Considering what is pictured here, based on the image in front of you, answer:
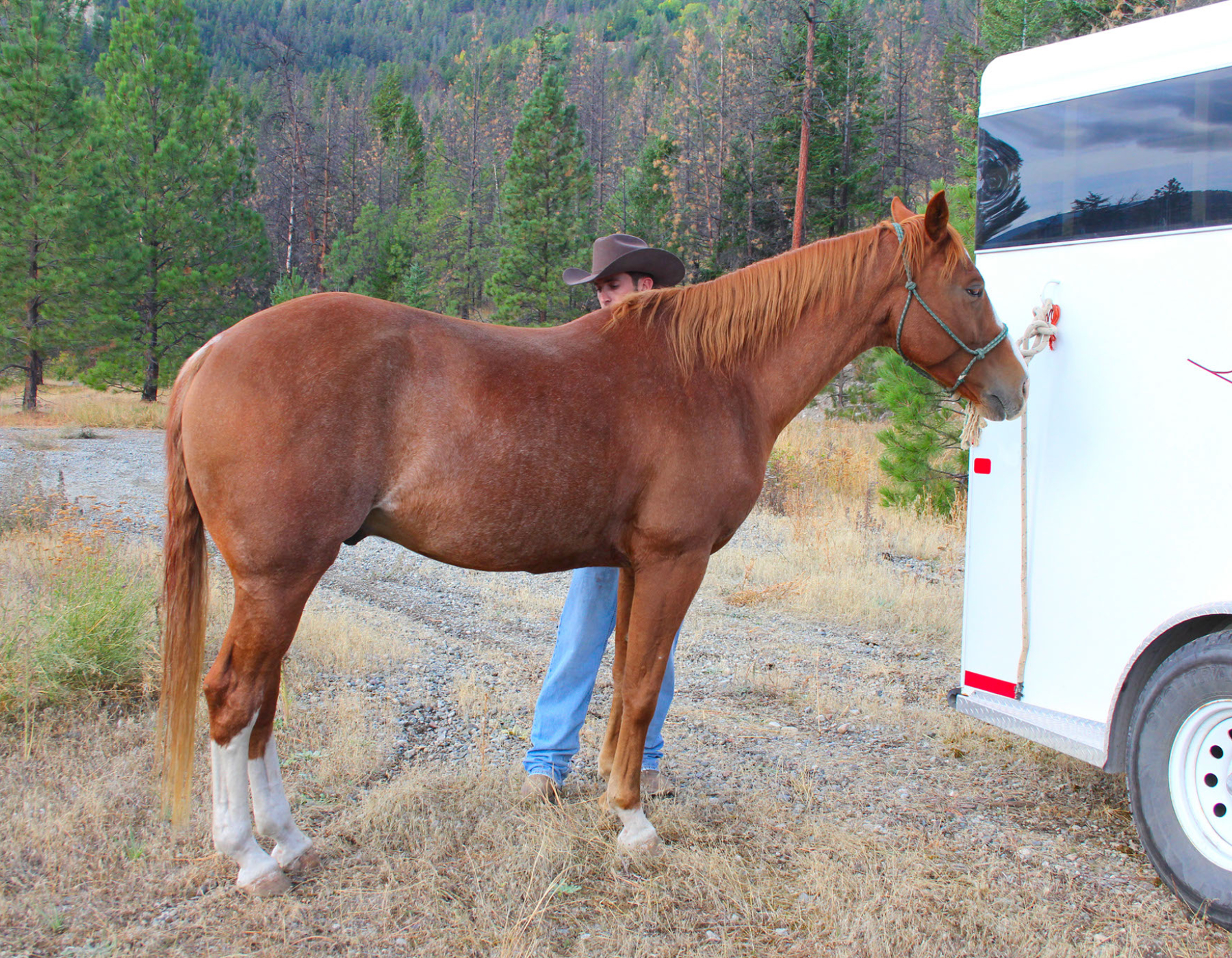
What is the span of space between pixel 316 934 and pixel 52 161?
1975 cm

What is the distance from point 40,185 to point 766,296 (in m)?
20.0

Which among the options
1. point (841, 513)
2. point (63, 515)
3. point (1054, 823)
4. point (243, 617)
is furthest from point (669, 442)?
point (841, 513)

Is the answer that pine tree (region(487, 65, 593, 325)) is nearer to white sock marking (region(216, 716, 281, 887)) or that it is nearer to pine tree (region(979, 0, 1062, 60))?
pine tree (region(979, 0, 1062, 60))

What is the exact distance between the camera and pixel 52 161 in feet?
55.2

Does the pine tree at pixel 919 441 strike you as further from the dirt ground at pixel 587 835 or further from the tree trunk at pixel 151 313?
the tree trunk at pixel 151 313

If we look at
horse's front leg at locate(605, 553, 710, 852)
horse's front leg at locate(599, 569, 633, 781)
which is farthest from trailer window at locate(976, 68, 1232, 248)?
horse's front leg at locate(599, 569, 633, 781)

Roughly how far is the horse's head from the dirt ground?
169 cm

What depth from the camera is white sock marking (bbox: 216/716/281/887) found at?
2529mm

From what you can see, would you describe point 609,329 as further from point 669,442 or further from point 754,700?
point 754,700

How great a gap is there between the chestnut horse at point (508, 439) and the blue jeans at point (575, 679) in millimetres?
292

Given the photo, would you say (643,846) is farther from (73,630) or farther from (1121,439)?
(73,630)

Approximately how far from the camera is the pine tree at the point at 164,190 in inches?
747

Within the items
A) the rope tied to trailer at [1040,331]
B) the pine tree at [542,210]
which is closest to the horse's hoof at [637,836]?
the rope tied to trailer at [1040,331]

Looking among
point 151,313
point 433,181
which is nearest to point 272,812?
point 151,313
